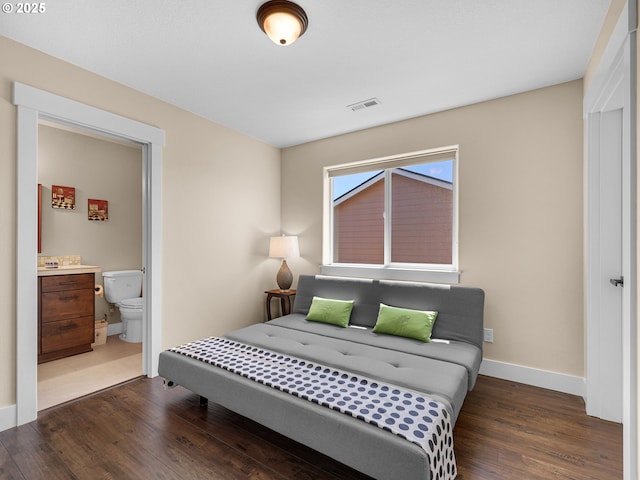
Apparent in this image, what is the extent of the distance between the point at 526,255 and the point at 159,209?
3205mm

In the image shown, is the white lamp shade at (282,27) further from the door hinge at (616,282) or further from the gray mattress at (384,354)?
the door hinge at (616,282)

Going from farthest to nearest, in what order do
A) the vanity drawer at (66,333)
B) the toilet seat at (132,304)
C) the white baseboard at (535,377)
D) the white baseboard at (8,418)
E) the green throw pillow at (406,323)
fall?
the toilet seat at (132,304), the vanity drawer at (66,333), the green throw pillow at (406,323), the white baseboard at (535,377), the white baseboard at (8,418)

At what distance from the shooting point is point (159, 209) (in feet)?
9.34

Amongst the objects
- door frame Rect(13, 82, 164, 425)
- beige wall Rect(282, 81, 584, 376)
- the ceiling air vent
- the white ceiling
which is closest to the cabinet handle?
door frame Rect(13, 82, 164, 425)

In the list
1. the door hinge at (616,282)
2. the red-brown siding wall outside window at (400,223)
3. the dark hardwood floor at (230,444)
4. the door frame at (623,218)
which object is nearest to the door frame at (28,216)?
the dark hardwood floor at (230,444)

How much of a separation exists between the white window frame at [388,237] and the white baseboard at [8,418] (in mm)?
2791

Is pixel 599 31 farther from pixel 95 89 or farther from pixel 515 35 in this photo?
pixel 95 89

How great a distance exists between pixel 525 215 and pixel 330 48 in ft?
6.71

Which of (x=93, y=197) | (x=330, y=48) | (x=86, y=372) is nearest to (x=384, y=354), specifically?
(x=330, y=48)

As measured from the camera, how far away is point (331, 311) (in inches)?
121

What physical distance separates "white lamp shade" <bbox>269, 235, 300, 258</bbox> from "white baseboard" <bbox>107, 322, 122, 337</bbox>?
227cm

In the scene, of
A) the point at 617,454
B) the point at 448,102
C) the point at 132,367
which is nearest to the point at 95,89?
the point at 132,367

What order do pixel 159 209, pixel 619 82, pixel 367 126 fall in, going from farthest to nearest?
1. pixel 367 126
2. pixel 159 209
3. pixel 619 82

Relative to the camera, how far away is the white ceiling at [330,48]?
176 centimetres
